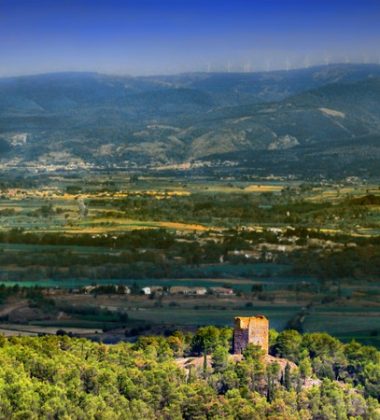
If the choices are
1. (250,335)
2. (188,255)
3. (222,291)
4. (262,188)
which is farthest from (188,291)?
(262,188)

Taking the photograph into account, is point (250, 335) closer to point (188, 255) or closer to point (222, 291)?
point (222, 291)

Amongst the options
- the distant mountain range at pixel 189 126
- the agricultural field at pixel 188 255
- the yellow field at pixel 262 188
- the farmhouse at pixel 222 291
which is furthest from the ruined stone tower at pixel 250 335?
the distant mountain range at pixel 189 126

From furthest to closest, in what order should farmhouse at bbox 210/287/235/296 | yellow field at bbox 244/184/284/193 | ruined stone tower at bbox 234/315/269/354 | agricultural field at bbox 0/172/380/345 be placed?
1. yellow field at bbox 244/184/284/193
2. farmhouse at bbox 210/287/235/296
3. agricultural field at bbox 0/172/380/345
4. ruined stone tower at bbox 234/315/269/354

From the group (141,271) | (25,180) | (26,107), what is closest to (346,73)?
(26,107)

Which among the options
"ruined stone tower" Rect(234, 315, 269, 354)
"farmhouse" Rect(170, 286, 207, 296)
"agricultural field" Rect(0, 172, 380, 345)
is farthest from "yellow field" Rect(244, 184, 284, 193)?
"ruined stone tower" Rect(234, 315, 269, 354)

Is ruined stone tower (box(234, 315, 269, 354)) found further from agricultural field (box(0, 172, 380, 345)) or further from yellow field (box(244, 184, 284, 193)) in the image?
yellow field (box(244, 184, 284, 193))

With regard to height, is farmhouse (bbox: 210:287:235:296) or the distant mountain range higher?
farmhouse (bbox: 210:287:235:296)

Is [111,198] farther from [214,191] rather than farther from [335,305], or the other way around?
[335,305]
